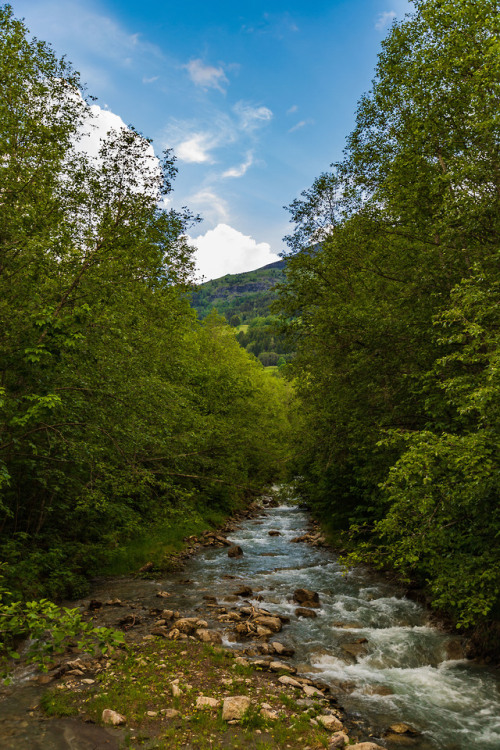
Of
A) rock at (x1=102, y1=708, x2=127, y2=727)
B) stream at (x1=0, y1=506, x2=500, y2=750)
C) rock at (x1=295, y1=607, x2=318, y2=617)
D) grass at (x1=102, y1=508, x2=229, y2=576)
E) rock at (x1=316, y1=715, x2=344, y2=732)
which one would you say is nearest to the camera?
rock at (x1=102, y1=708, x2=127, y2=727)

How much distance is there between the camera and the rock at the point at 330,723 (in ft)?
29.8

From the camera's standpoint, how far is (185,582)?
1941 centimetres

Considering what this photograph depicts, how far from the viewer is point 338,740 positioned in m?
8.65

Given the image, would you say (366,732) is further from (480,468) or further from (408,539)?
(480,468)

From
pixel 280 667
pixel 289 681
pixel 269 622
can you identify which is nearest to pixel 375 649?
pixel 269 622

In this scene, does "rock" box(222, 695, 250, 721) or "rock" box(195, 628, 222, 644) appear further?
"rock" box(195, 628, 222, 644)

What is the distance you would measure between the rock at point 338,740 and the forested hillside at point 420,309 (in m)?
3.33

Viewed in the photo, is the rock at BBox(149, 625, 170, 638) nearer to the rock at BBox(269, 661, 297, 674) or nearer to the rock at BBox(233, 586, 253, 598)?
the rock at BBox(269, 661, 297, 674)

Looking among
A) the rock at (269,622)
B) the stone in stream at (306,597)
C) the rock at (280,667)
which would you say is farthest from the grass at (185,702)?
the stone in stream at (306,597)

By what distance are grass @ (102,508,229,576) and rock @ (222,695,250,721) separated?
7041 mm

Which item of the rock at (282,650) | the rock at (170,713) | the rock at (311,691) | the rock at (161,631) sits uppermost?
the rock at (170,713)

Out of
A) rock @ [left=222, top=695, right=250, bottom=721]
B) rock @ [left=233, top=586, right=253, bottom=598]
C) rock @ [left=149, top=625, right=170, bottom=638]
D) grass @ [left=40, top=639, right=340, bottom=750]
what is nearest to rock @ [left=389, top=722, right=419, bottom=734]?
grass @ [left=40, top=639, right=340, bottom=750]

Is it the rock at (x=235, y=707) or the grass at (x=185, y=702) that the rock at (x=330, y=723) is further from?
the rock at (x=235, y=707)

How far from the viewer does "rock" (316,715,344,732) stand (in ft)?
29.8
